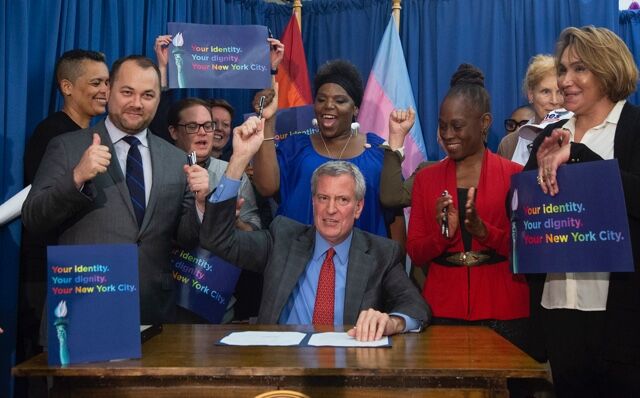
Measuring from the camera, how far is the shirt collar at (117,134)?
9.99ft

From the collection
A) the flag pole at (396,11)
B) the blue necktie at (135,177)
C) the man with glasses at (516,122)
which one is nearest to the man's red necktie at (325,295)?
the blue necktie at (135,177)

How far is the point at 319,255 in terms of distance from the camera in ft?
9.57

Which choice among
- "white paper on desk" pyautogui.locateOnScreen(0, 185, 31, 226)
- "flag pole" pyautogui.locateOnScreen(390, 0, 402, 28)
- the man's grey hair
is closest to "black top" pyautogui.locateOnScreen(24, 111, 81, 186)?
"white paper on desk" pyautogui.locateOnScreen(0, 185, 31, 226)

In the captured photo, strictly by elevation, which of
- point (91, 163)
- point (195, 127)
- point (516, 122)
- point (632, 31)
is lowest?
point (91, 163)

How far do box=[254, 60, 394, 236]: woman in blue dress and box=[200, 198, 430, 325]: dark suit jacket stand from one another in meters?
0.73

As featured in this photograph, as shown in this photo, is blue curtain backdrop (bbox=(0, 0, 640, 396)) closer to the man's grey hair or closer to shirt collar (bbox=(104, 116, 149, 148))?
shirt collar (bbox=(104, 116, 149, 148))

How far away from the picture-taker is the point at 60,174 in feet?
9.37

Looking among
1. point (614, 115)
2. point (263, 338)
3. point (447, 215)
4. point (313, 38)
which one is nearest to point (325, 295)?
point (263, 338)

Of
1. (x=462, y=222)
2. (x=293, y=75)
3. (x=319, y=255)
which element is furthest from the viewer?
(x=293, y=75)

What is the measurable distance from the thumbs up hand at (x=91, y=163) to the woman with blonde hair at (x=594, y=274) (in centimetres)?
161

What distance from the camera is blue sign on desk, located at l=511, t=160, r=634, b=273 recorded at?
2.34 meters

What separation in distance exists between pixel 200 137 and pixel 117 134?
3.14 ft

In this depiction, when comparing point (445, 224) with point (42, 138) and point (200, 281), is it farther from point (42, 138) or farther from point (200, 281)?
point (42, 138)

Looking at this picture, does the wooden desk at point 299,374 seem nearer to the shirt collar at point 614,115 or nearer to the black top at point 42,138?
the shirt collar at point 614,115
